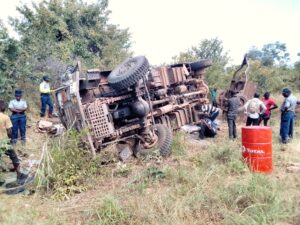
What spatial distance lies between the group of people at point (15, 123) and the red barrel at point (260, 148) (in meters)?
4.04

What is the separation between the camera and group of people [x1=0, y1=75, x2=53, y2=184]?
6.35m

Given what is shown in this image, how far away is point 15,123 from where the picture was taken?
341 inches

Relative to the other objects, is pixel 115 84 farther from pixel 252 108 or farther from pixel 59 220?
pixel 252 108

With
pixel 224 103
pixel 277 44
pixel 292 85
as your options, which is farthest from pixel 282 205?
pixel 277 44

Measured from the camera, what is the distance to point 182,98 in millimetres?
9625

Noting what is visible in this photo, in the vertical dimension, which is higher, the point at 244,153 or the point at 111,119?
the point at 111,119

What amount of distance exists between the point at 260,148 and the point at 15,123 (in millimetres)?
6040

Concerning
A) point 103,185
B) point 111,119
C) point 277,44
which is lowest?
point 277,44

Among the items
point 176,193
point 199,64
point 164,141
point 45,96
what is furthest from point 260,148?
point 45,96

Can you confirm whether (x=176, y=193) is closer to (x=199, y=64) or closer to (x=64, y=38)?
(x=199, y=64)

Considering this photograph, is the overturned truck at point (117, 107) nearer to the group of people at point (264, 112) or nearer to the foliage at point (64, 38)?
the group of people at point (264, 112)

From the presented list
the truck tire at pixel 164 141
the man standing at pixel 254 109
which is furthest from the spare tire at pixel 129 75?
the man standing at pixel 254 109

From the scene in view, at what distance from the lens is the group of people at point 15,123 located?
20.8 ft

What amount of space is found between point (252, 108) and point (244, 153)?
330 cm
